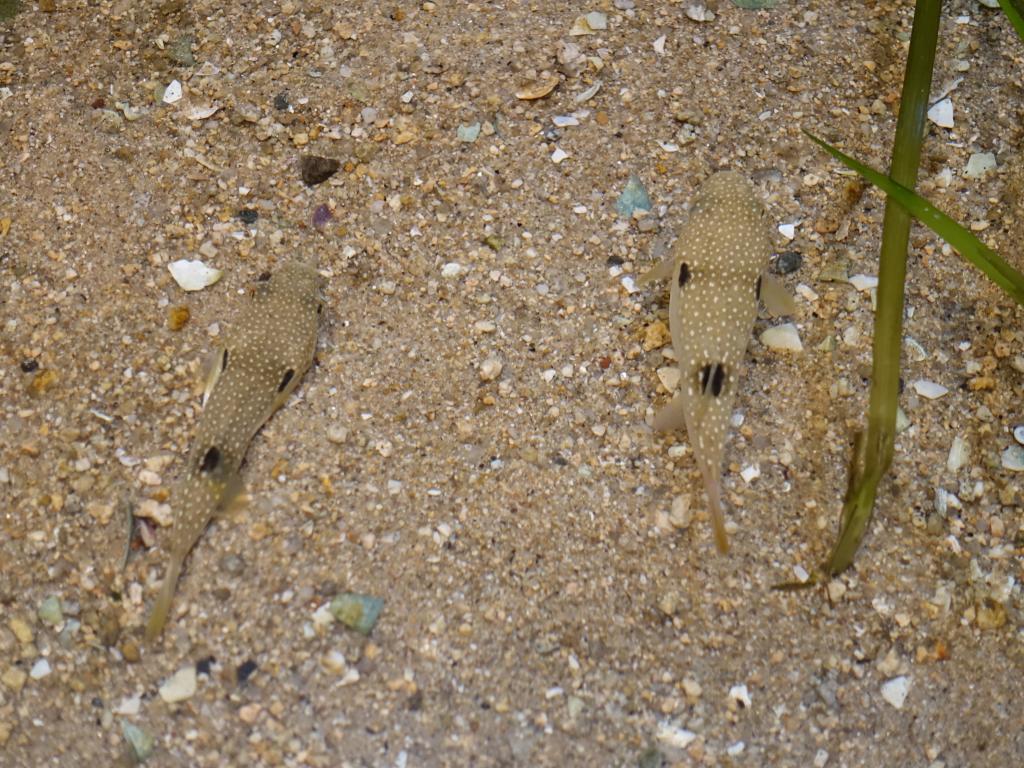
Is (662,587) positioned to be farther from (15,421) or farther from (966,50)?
(966,50)

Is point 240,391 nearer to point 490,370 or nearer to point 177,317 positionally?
point 177,317

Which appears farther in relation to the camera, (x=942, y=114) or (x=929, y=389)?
(x=942, y=114)

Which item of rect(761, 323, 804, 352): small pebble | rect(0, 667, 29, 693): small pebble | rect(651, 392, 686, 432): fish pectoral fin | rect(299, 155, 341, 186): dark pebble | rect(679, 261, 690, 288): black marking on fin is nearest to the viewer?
rect(0, 667, 29, 693): small pebble

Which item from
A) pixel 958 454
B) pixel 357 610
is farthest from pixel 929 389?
pixel 357 610

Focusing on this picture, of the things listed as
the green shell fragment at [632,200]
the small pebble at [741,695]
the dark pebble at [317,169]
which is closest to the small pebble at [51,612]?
the dark pebble at [317,169]

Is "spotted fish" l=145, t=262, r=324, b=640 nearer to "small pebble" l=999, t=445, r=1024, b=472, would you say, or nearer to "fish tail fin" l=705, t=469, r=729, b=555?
"fish tail fin" l=705, t=469, r=729, b=555

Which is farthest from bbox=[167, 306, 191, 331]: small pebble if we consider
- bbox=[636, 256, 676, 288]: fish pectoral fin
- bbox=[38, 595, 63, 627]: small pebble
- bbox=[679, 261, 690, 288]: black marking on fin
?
bbox=[679, 261, 690, 288]: black marking on fin
